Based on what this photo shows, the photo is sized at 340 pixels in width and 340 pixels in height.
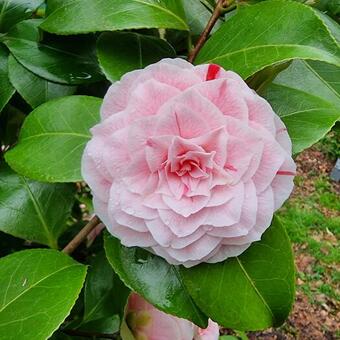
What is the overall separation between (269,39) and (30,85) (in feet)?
0.97

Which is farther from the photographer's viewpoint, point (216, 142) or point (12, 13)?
point (12, 13)

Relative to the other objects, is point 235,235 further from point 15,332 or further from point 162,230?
point 15,332

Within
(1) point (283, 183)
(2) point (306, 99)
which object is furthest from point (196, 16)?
(1) point (283, 183)

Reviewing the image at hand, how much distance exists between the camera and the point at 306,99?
64cm

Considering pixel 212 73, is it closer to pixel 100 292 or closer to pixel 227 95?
pixel 227 95

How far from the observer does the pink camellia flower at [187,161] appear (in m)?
0.51

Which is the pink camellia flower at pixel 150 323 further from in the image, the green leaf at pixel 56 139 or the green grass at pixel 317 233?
the green grass at pixel 317 233

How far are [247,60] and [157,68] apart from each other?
0.29 ft

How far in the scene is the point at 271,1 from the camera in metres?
0.59

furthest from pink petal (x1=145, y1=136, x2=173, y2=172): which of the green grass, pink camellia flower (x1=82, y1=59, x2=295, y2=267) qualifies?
the green grass

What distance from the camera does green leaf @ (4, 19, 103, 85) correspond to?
70 cm

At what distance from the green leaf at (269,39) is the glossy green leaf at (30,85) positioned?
Result: 0.20m

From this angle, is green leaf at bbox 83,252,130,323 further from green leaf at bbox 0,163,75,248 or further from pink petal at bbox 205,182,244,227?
pink petal at bbox 205,182,244,227

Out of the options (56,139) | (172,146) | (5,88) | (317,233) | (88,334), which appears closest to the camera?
(172,146)
